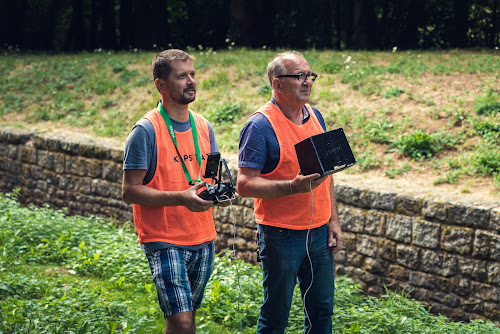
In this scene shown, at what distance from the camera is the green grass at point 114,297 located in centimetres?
468

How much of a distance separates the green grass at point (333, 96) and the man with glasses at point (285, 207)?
131 inches

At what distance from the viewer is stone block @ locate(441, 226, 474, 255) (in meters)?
5.49

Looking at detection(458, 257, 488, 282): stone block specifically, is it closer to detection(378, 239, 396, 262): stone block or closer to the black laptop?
detection(378, 239, 396, 262): stone block

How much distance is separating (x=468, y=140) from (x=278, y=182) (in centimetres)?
438

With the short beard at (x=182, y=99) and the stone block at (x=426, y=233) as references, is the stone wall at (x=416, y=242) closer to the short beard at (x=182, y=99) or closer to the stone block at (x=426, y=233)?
the stone block at (x=426, y=233)

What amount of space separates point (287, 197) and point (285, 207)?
0.21ft

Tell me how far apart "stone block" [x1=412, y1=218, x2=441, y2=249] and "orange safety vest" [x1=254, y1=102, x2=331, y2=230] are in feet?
8.05

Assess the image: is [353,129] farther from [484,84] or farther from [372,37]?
[372,37]

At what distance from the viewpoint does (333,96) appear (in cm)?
883

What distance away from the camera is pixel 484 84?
326 inches

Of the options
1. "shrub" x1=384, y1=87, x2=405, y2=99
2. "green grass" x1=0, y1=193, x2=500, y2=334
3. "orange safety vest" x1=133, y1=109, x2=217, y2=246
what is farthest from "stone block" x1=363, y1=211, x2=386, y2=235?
"orange safety vest" x1=133, y1=109, x2=217, y2=246

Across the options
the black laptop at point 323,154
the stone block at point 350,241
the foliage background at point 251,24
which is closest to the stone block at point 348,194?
the stone block at point 350,241

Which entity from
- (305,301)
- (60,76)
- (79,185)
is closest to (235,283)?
(305,301)

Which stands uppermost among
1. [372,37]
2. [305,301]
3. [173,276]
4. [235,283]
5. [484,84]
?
[372,37]
